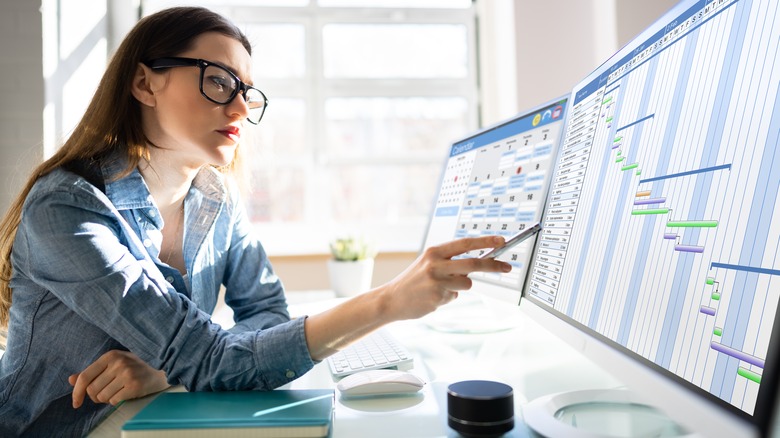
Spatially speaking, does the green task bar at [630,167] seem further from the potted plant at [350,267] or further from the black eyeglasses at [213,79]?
the potted plant at [350,267]

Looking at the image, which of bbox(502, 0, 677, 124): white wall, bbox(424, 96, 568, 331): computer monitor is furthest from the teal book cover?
bbox(502, 0, 677, 124): white wall

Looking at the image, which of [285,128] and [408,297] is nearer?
[408,297]

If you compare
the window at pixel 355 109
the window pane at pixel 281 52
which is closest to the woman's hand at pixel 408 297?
the window at pixel 355 109

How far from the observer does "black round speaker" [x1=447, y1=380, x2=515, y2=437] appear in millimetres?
588

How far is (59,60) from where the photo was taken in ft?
7.70

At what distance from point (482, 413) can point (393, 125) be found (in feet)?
8.52

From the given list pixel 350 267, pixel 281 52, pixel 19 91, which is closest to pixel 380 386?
pixel 350 267

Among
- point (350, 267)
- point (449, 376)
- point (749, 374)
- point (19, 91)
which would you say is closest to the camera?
point (749, 374)

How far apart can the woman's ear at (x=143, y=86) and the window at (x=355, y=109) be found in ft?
6.20

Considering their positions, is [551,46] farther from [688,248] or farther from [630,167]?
[688,248]

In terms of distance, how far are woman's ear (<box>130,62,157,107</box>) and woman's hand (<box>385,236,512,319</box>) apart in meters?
0.64

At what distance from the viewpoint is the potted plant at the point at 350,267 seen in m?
1.86

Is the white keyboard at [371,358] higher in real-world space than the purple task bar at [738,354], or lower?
lower

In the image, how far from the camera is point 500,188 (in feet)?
3.44
